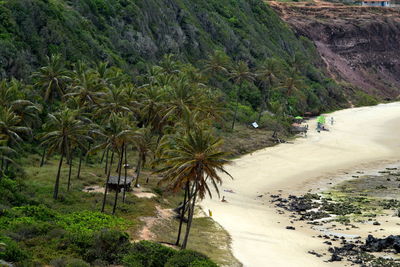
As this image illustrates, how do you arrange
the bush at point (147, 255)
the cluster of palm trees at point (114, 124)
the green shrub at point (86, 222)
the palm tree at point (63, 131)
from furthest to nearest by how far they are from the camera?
the palm tree at point (63, 131), the green shrub at point (86, 222), the cluster of palm trees at point (114, 124), the bush at point (147, 255)

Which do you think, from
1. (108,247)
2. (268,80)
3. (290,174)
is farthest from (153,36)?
(108,247)

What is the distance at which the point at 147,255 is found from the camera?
→ 31375 mm

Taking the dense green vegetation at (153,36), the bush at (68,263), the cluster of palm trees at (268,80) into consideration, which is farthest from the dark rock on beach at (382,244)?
the cluster of palm trees at (268,80)

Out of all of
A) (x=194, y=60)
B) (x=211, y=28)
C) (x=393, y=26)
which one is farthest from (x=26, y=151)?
(x=393, y=26)

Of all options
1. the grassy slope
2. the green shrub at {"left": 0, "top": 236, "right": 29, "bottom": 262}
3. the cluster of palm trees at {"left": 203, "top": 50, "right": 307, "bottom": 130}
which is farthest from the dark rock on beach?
the cluster of palm trees at {"left": 203, "top": 50, "right": 307, "bottom": 130}

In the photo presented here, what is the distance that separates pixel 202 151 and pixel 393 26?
172665 millimetres

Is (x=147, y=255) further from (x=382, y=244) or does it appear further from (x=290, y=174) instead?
(x=290, y=174)

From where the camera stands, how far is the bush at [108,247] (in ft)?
102

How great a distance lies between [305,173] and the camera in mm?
70000

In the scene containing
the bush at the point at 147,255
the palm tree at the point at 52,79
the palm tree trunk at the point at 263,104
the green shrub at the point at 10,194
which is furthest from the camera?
the palm tree trunk at the point at 263,104

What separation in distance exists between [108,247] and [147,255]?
8.65 feet

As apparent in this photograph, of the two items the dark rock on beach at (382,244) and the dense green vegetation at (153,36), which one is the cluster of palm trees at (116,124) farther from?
the dark rock on beach at (382,244)

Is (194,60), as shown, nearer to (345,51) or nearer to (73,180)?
(73,180)

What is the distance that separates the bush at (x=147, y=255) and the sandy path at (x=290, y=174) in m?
7.67
